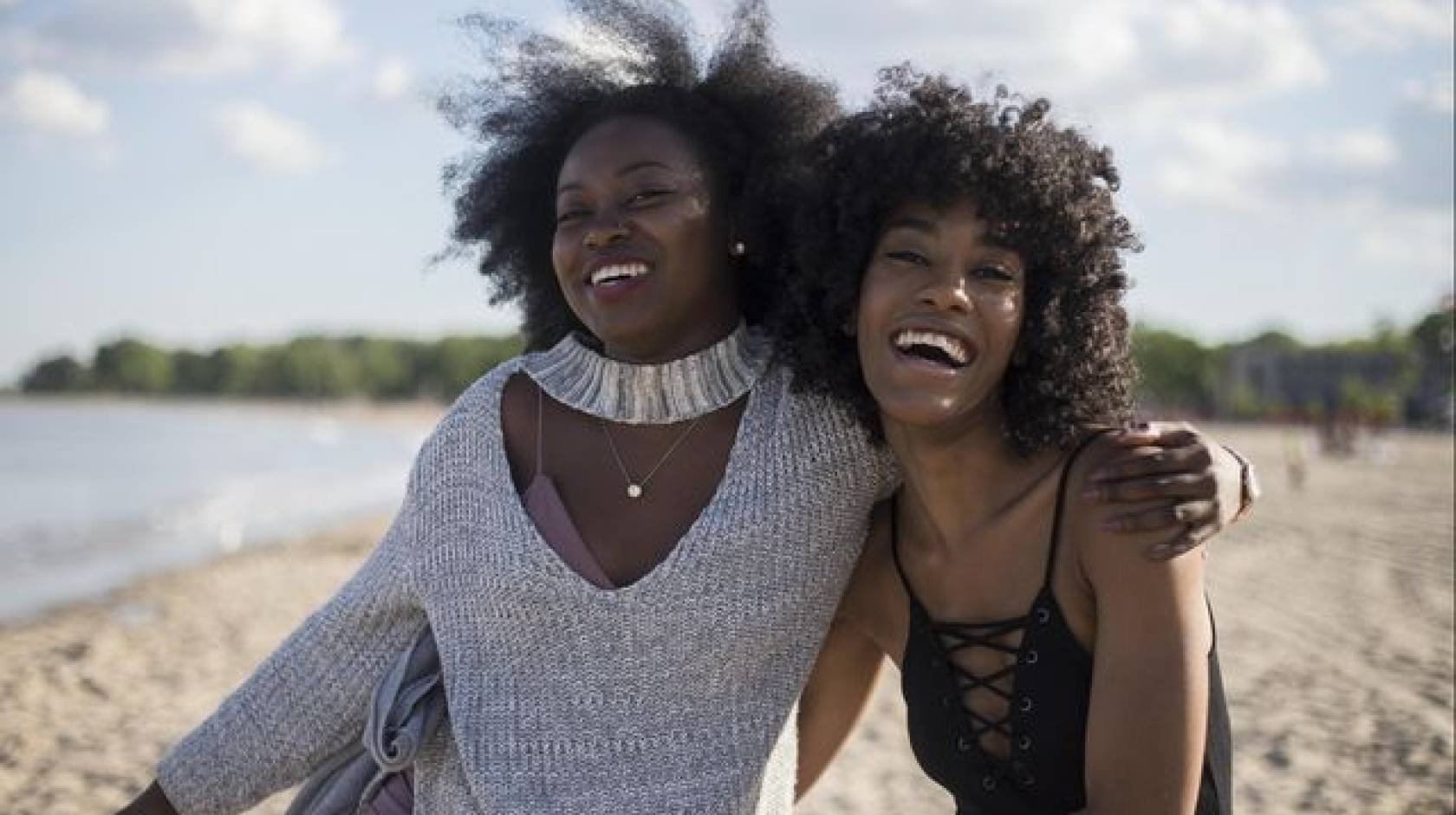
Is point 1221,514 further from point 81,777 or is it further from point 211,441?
point 211,441

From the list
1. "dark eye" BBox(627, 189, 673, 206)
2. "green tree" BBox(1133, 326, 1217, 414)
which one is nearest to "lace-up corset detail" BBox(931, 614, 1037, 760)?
"dark eye" BBox(627, 189, 673, 206)

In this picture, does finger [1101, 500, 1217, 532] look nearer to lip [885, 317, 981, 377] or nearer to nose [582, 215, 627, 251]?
lip [885, 317, 981, 377]

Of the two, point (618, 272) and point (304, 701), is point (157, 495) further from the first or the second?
point (618, 272)

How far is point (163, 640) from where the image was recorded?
12031 mm

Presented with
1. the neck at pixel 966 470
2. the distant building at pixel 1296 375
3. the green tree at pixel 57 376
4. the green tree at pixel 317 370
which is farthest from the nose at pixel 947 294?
the green tree at pixel 57 376

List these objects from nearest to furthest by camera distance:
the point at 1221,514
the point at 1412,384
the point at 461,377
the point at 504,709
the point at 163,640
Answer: the point at 1221,514 → the point at 504,709 → the point at 163,640 → the point at 1412,384 → the point at 461,377

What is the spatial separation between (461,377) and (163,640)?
9893cm

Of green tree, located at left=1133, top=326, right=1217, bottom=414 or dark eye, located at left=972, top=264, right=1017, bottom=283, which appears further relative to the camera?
green tree, located at left=1133, top=326, right=1217, bottom=414

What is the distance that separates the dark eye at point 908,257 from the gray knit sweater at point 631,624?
441 millimetres

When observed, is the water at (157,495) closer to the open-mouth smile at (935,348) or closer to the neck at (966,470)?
the neck at (966,470)

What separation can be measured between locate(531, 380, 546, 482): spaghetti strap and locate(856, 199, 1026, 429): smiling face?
78 cm

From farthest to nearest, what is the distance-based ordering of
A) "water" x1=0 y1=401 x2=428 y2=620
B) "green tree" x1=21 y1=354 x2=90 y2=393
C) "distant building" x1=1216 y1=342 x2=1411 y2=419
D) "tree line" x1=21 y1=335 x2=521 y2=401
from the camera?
"green tree" x1=21 y1=354 x2=90 y2=393 → "tree line" x1=21 y1=335 x2=521 y2=401 → "distant building" x1=1216 y1=342 x2=1411 y2=419 → "water" x1=0 y1=401 x2=428 y2=620

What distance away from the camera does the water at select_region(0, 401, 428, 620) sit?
19141 millimetres

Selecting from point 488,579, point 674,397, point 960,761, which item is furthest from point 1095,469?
point 488,579
